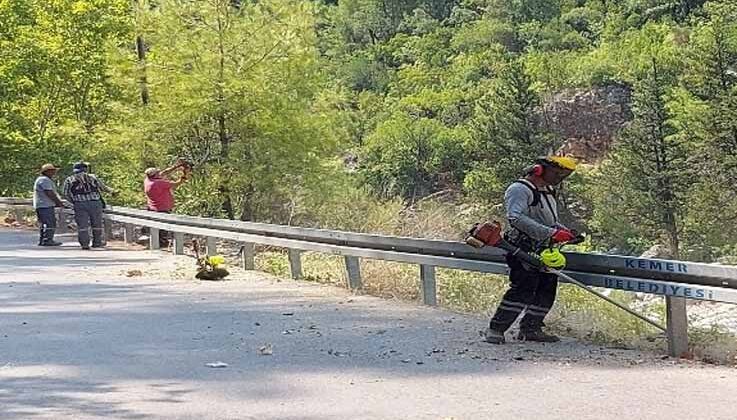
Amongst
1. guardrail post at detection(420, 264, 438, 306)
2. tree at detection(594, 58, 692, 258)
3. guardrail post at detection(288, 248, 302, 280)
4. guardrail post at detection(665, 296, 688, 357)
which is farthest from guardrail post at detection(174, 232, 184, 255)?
tree at detection(594, 58, 692, 258)

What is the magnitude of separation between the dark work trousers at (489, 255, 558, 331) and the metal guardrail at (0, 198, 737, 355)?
0.43 meters

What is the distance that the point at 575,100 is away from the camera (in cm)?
9294

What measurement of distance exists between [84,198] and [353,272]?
27.8ft

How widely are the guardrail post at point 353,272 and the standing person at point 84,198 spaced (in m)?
8.29

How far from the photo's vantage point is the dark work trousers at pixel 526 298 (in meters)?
8.02

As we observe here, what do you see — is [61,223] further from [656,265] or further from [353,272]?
[656,265]

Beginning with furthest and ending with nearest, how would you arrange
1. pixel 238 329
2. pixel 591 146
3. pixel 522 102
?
pixel 591 146, pixel 522 102, pixel 238 329

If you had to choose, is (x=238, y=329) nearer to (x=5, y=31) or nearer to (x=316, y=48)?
(x=316, y=48)

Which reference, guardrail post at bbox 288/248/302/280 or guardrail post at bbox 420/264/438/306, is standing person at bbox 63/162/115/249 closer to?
guardrail post at bbox 288/248/302/280

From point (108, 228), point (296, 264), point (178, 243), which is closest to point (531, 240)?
point (296, 264)

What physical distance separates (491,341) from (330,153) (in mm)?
17284

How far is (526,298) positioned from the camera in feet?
26.3

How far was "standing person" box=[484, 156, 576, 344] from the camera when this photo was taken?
799 cm

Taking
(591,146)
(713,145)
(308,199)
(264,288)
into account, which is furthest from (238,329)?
(591,146)
